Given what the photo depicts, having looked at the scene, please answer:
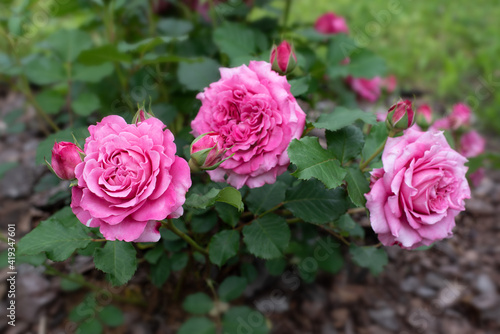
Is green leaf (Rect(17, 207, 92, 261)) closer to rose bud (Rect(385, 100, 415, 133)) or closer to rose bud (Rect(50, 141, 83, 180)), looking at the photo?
rose bud (Rect(50, 141, 83, 180))

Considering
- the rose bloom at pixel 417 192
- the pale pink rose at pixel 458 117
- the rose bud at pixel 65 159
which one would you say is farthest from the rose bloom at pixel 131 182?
the pale pink rose at pixel 458 117

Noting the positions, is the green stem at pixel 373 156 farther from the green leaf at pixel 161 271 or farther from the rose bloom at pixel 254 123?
the green leaf at pixel 161 271

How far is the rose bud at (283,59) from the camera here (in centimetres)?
89

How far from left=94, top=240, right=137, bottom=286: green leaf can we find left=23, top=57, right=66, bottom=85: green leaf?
77cm

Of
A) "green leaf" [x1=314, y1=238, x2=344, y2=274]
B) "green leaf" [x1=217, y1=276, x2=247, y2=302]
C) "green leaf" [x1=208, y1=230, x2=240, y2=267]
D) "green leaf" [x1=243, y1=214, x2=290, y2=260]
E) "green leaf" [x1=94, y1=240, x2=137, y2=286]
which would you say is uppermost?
"green leaf" [x1=94, y1=240, x2=137, y2=286]

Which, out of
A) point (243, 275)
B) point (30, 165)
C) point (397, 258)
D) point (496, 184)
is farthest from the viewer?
point (496, 184)

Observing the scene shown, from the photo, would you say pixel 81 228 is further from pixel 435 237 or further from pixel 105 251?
pixel 435 237

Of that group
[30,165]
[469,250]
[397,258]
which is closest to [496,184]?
[469,250]

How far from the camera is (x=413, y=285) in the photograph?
1631mm

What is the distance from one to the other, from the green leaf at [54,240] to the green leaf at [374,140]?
61 cm

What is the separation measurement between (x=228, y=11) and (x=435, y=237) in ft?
3.85

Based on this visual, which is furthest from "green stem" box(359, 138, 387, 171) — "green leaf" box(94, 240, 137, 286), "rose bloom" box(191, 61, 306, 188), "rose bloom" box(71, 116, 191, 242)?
"green leaf" box(94, 240, 137, 286)

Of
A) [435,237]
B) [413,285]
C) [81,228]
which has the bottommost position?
[413,285]

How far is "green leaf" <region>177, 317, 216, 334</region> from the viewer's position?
1114mm
